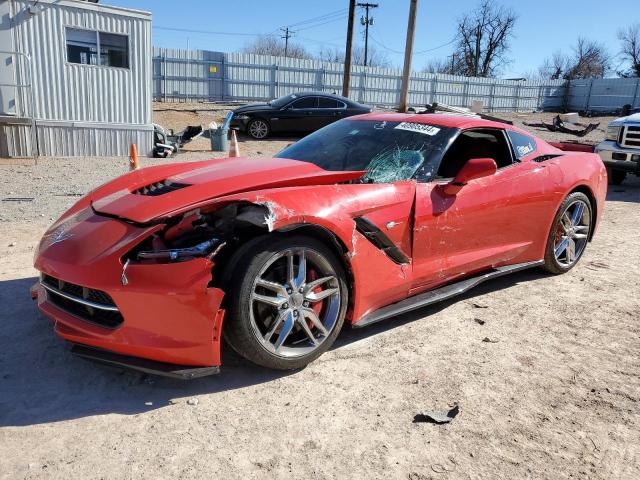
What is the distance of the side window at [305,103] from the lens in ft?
54.5

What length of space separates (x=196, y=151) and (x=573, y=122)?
63.7ft

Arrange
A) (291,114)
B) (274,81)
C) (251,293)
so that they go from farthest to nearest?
(274,81), (291,114), (251,293)

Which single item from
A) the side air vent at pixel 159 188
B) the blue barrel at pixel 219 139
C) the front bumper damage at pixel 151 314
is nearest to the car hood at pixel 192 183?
the side air vent at pixel 159 188

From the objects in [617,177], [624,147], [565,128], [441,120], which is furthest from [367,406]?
[565,128]

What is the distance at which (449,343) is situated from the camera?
348 centimetres

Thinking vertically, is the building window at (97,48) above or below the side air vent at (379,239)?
above

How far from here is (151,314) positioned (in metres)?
2.60

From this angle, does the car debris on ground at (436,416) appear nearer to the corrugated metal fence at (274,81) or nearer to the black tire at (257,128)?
the black tire at (257,128)

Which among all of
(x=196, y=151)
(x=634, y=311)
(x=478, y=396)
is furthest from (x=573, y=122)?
(x=478, y=396)

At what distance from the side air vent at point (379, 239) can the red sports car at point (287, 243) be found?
0.01m

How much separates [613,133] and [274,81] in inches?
731

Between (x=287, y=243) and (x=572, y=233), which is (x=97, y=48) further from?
(x=287, y=243)

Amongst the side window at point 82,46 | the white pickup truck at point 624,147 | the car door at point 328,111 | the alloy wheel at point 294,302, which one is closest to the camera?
the alloy wheel at point 294,302

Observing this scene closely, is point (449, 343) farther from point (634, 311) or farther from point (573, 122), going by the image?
point (573, 122)
